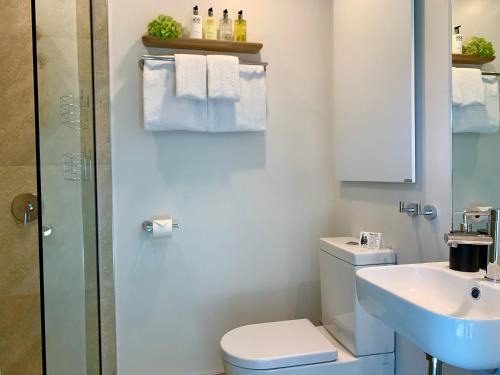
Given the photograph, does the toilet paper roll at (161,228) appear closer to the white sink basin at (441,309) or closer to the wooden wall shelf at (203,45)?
the wooden wall shelf at (203,45)

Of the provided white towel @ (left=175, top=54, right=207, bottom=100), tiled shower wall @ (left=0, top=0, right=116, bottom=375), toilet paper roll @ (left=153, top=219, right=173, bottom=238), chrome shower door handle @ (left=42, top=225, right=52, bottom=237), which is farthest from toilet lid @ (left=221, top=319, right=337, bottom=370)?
white towel @ (left=175, top=54, right=207, bottom=100)

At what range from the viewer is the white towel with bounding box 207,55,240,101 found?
197 cm

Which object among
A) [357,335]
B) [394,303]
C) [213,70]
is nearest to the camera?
[394,303]

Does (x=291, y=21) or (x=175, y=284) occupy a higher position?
(x=291, y=21)

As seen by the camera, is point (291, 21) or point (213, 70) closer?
point (213, 70)

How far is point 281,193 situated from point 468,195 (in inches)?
43.3

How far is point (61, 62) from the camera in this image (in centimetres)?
149

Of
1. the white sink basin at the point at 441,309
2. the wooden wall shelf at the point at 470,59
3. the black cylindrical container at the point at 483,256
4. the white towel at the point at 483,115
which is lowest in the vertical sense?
the white sink basin at the point at 441,309

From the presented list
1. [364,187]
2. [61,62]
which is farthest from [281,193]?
[61,62]

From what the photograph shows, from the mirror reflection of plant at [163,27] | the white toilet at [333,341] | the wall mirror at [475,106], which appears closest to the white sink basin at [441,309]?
the wall mirror at [475,106]

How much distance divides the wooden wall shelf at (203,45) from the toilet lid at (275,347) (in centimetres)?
149

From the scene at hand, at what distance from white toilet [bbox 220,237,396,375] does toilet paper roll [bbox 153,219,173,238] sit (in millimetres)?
621

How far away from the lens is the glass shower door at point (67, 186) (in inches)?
51.0

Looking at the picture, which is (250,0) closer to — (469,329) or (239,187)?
(239,187)
